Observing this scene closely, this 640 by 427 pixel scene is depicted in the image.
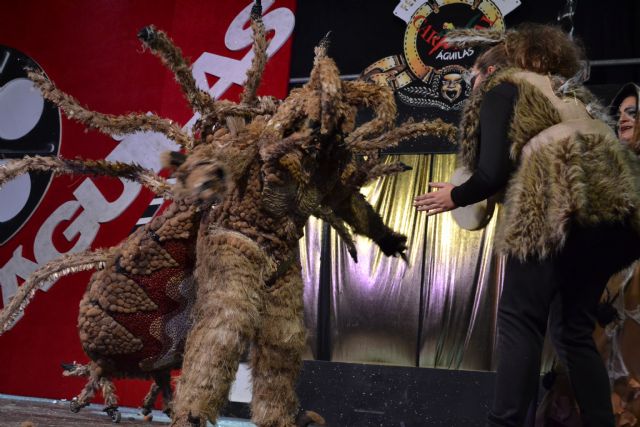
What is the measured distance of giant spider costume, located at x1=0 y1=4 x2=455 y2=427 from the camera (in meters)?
1.68

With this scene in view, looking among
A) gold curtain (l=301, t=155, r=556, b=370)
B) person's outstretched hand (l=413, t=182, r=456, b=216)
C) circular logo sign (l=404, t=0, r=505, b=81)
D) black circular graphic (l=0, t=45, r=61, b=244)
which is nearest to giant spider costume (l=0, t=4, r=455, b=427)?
person's outstretched hand (l=413, t=182, r=456, b=216)

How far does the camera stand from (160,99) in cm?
459

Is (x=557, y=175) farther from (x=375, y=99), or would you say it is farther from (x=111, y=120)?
(x=111, y=120)

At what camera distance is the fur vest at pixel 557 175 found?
1626 mm

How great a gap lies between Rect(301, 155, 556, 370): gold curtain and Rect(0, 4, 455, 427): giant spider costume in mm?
2587

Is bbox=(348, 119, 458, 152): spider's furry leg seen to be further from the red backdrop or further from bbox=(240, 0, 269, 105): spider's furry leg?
the red backdrop

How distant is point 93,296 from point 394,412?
225cm

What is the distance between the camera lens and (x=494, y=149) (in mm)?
1733

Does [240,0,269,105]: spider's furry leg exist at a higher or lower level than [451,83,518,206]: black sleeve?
higher

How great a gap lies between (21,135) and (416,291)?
10.2ft

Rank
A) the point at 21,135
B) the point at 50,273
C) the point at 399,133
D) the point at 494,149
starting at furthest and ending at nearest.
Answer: the point at 21,135 → the point at 50,273 → the point at 399,133 → the point at 494,149

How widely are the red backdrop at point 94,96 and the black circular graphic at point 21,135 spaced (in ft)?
0.22

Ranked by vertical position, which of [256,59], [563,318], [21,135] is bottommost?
[563,318]

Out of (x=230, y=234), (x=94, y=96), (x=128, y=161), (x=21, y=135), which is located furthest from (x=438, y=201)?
(x=21, y=135)
